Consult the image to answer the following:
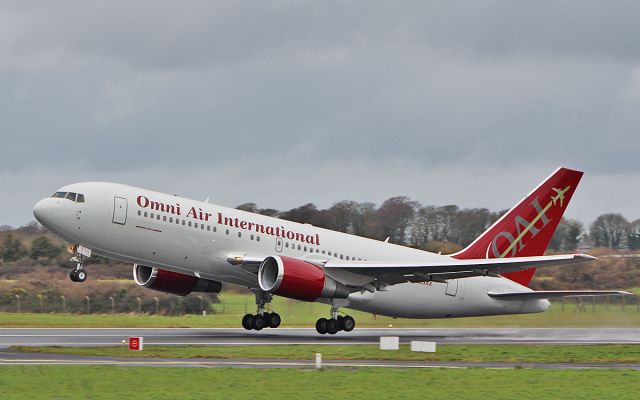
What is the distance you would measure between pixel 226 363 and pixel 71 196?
13.3 m

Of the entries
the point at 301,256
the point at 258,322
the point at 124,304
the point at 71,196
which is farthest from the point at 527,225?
the point at 124,304

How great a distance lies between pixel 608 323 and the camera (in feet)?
158

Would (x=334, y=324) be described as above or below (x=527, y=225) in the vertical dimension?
below

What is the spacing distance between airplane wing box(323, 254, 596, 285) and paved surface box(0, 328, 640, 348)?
255cm

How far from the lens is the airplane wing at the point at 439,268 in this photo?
40.8 m

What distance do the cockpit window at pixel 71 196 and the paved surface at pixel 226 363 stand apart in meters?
9.63

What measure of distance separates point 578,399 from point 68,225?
23.0 meters

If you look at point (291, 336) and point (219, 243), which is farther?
point (291, 336)

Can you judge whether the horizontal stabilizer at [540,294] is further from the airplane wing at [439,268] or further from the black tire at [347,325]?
the black tire at [347,325]

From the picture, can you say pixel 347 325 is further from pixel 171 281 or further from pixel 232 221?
pixel 171 281

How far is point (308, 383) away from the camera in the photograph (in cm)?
2542

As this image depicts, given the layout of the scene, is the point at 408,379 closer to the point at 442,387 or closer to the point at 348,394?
the point at 442,387

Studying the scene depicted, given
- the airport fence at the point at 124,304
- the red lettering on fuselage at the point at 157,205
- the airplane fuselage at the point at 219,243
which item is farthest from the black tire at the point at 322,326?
the airport fence at the point at 124,304

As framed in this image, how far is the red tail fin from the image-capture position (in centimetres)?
4769
